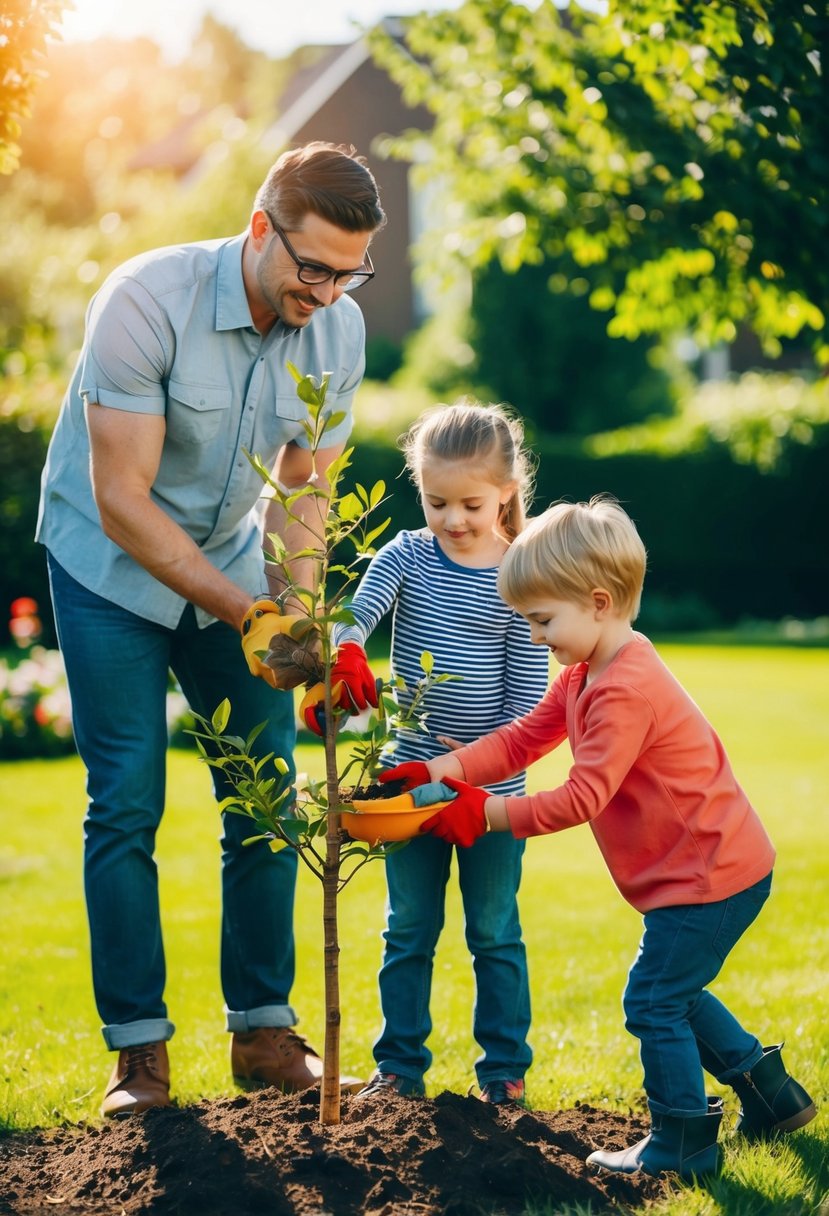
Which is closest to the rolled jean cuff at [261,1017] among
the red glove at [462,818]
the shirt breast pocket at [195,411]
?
the red glove at [462,818]

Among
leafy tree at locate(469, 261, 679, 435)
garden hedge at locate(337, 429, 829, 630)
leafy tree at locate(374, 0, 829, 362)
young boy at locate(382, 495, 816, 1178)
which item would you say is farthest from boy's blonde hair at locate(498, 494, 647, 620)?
leafy tree at locate(469, 261, 679, 435)

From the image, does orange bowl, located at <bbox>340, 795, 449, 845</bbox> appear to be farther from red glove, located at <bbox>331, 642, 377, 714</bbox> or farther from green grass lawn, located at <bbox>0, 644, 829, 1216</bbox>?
green grass lawn, located at <bbox>0, 644, 829, 1216</bbox>

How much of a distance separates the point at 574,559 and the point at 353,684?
20.4 inches

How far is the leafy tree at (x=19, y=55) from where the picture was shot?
3457 mm

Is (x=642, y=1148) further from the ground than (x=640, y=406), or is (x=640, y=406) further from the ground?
(x=640, y=406)

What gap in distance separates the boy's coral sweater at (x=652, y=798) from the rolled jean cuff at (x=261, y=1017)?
104cm

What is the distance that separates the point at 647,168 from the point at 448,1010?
3.73m

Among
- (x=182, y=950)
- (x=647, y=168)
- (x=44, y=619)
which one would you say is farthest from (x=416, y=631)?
(x=44, y=619)

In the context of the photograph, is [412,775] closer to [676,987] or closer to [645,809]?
[645,809]

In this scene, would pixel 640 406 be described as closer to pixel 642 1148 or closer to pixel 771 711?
pixel 771 711

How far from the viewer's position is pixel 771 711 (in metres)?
9.96

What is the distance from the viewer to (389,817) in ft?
9.07

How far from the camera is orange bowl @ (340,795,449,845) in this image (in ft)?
9.05

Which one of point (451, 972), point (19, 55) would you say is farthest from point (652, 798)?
point (19, 55)
